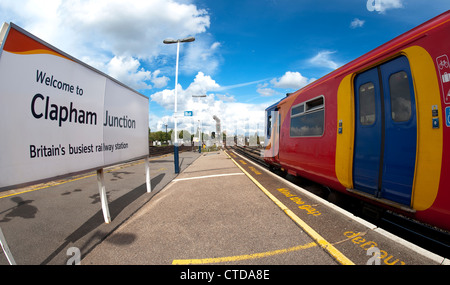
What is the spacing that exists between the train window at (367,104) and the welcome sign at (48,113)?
4.55 m

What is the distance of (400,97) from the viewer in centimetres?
236

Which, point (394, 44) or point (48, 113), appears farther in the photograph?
point (394, 44)

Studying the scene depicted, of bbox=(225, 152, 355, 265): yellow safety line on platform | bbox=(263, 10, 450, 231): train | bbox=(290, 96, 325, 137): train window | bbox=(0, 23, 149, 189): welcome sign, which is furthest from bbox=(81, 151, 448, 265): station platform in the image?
bbox=(290, 96, 325, 137): train window

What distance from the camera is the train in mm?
1940

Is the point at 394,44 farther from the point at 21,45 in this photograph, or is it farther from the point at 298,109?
the point at 21,45

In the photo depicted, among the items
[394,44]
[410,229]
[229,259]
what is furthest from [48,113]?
[410,229]

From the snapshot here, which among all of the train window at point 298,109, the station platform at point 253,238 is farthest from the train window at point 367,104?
the train window at point 298,109

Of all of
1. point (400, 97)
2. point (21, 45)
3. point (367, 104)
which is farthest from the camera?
point (367, 104)

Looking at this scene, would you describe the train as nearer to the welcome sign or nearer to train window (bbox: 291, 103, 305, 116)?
train window (bbox: 291, 103, 305, 116)

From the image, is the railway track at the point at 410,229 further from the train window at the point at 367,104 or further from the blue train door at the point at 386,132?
the train window at the point at 367,104

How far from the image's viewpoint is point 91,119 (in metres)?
2.97

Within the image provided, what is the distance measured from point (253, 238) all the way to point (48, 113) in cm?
324
